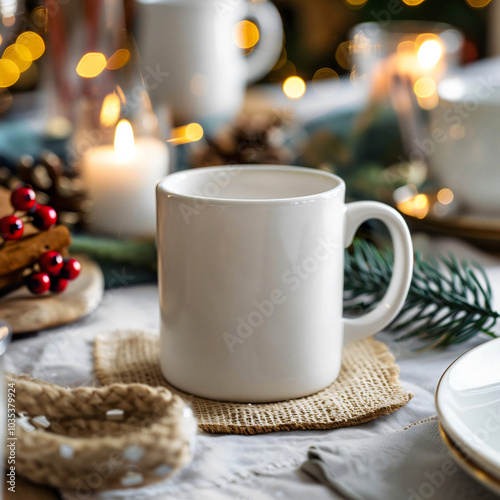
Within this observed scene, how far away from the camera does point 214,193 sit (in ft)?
1.51

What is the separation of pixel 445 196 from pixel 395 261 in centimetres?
25

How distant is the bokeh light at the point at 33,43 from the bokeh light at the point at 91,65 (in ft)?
1.11

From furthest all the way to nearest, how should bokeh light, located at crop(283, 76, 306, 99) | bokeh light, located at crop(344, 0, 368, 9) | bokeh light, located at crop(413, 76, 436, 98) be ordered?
1. bokeh light, located at crop(344, 0, 368, 9)
2. bokeh light, located at crop(283, 76, 306, 99)
3. bokeh light, located at crop(413, 76, 436, 98)

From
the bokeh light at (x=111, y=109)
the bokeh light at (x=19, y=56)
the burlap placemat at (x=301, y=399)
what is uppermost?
the bokeh light at (x=19, y=56)

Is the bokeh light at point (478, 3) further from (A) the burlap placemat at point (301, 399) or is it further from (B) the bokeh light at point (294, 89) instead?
(A) the burlap placemat at point (301, 399)

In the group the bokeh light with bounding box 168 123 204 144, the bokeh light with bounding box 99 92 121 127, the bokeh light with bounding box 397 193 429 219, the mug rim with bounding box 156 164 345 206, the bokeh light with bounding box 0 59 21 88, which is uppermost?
the bokeh light with bounding box 0 59 21 88

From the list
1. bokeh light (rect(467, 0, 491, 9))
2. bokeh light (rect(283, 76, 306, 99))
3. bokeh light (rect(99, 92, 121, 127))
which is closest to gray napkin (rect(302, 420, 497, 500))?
bokeh light (rect(99, 92, 121, 127))

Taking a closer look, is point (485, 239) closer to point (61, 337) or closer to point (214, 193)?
point (214, 193)

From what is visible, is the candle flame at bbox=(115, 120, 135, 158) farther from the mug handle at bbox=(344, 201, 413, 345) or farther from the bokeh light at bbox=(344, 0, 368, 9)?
the bokeh light at bbox=(344, 0, 368, 9)

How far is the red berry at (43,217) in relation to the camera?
1.60 ft

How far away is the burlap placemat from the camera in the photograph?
0.36 metres

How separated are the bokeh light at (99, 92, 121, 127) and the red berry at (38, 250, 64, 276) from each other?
0.26m

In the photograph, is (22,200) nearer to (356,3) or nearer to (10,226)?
(10,226)

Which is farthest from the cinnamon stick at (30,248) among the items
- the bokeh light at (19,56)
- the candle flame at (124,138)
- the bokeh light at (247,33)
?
the bokeh light at (19,56)
